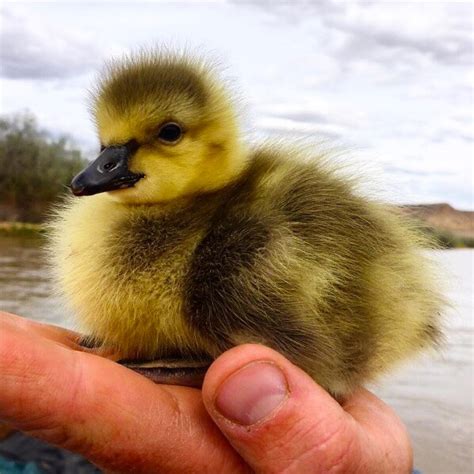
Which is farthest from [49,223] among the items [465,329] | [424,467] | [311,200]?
[465,329]

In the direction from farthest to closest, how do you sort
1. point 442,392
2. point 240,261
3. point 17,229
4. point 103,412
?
1. point 17,229
2. point 442,392
3. point 240,261
4. point 103,412

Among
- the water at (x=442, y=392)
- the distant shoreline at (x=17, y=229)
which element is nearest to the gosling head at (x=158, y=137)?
the water at (x=442, y=392)

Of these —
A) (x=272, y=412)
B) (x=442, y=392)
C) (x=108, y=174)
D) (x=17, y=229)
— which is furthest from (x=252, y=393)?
(x=17, y=229)

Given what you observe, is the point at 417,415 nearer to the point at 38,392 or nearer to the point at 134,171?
the point at 134,171

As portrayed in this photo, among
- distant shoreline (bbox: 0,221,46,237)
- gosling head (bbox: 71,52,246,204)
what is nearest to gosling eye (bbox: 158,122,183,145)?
gosling head (bbox: 71,52,246,204)

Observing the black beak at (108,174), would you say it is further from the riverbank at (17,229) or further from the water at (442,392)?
the riverbank at (17,229)

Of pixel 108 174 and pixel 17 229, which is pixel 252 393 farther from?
pixel 17 229
